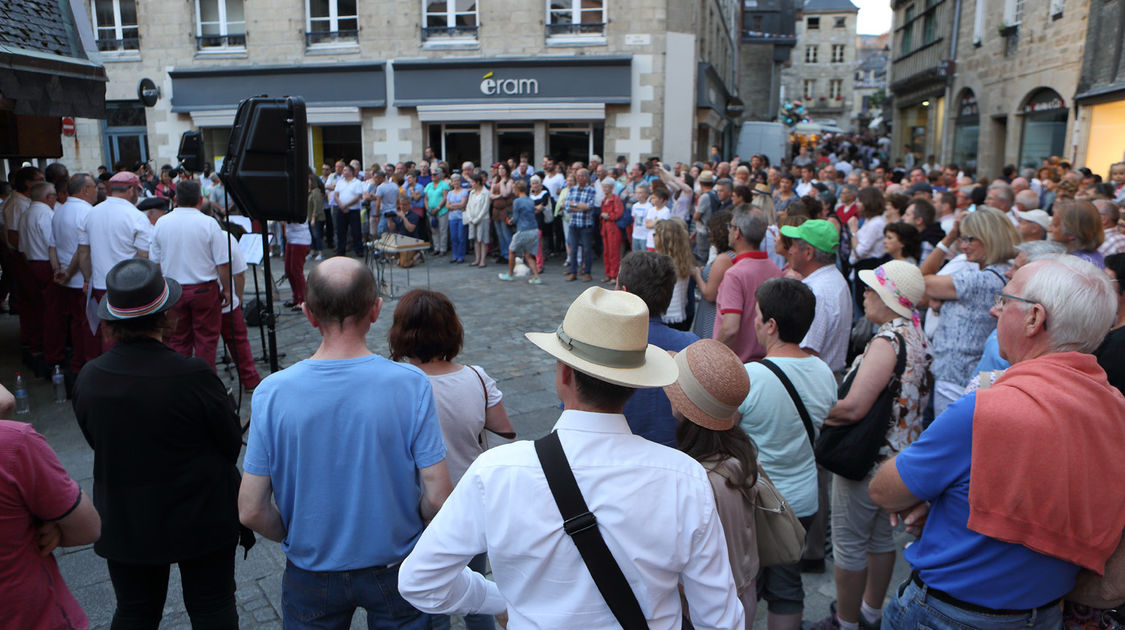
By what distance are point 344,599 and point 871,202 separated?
22.5 feet

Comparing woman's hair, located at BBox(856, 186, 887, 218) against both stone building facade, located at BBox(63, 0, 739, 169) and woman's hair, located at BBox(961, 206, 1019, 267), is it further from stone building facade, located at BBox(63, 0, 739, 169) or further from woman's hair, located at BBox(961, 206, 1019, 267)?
stone building facade, located at BBox(63, 0, 739, 169)

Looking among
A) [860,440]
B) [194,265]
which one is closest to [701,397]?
[860,440]


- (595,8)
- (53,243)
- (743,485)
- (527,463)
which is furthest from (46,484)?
(595,8)

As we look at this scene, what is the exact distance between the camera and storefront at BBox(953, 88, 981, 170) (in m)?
20.5

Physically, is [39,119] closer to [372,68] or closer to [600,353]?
[600,353]

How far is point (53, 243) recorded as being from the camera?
6746 mm

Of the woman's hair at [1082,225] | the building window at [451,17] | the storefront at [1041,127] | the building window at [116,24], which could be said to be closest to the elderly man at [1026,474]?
the woman's hair at [1082,225]

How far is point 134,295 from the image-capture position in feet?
8.57

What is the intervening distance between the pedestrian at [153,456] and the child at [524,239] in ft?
30.5

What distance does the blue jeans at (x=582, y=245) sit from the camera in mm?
12164

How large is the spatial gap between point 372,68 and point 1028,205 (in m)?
15.4

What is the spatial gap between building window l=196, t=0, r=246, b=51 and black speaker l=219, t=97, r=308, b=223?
53.9 ft

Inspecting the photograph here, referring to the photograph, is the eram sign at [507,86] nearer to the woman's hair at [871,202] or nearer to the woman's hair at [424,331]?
the woman's hair at [871,202]

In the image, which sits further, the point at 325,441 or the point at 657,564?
the point at 325,441
